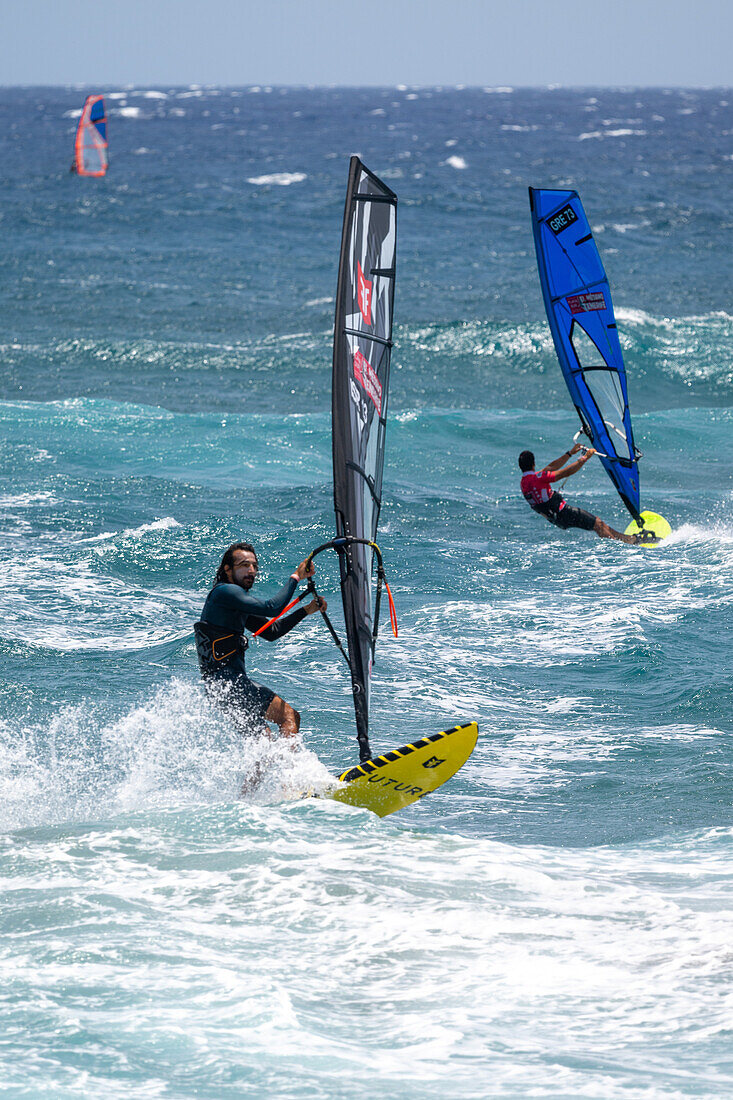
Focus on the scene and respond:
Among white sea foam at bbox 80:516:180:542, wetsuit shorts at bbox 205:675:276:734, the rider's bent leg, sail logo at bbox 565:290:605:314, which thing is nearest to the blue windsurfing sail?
sail logo at bbox 565:290:605:314

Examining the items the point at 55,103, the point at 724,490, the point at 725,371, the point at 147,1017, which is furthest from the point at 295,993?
the point at 55,103

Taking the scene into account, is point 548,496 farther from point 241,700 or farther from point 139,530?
point 241,700

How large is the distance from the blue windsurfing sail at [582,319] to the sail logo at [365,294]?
508 cm

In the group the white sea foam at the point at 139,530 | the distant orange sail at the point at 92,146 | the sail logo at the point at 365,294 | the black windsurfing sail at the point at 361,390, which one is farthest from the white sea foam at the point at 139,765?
the distant orange sail at the point at 92,146

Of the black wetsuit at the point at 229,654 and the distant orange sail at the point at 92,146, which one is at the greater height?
the distant orange sail at the point at 92,146

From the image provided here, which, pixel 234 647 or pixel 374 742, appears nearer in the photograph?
pixel 234 647

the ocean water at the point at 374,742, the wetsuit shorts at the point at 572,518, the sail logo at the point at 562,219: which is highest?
the sail logo at the point at 562,219

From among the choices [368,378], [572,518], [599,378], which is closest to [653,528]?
[572,518]

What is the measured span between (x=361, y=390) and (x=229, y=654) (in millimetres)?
1345

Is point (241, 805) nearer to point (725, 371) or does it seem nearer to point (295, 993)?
point (295, 993)

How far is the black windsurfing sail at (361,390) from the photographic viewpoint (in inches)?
199

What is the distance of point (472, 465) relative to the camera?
1498 centimetres

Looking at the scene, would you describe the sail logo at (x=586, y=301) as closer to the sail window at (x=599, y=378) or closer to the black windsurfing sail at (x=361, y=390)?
the sail window at (x=599, y=378)

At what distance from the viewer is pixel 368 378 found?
18.8 feet
